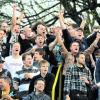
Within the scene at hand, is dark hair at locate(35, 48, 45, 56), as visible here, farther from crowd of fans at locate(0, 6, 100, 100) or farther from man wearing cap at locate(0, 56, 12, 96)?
man wearing cap at locate(0, 56, 12, 96)

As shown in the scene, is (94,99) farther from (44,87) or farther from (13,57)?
(13,57)

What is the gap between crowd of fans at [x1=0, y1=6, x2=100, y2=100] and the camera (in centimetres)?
1195

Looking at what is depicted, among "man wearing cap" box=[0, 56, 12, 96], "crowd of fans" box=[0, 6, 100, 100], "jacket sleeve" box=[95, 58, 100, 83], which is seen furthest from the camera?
"jacket sleeve" box=[95, 58, 100, 83]

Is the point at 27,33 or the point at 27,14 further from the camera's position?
the point at 27,14

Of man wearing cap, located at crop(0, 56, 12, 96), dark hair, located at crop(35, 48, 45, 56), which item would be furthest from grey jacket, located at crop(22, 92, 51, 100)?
dark hair, located at crop(35, 48, 45, 56)

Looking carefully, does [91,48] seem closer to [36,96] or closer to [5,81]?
[36,96]

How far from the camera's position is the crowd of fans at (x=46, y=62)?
11.9m

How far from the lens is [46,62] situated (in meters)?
12.2

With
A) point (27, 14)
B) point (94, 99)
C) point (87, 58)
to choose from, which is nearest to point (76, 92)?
point (94, 99)

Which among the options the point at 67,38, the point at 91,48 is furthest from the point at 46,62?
the point at 91,48

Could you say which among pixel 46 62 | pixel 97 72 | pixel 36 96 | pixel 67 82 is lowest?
pixel 36 96

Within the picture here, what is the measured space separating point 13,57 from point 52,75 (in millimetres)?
1214

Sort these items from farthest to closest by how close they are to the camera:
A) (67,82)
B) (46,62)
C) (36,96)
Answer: (46,62) → (67,82) → (36,96)

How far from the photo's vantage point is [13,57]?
13055 millimetres
